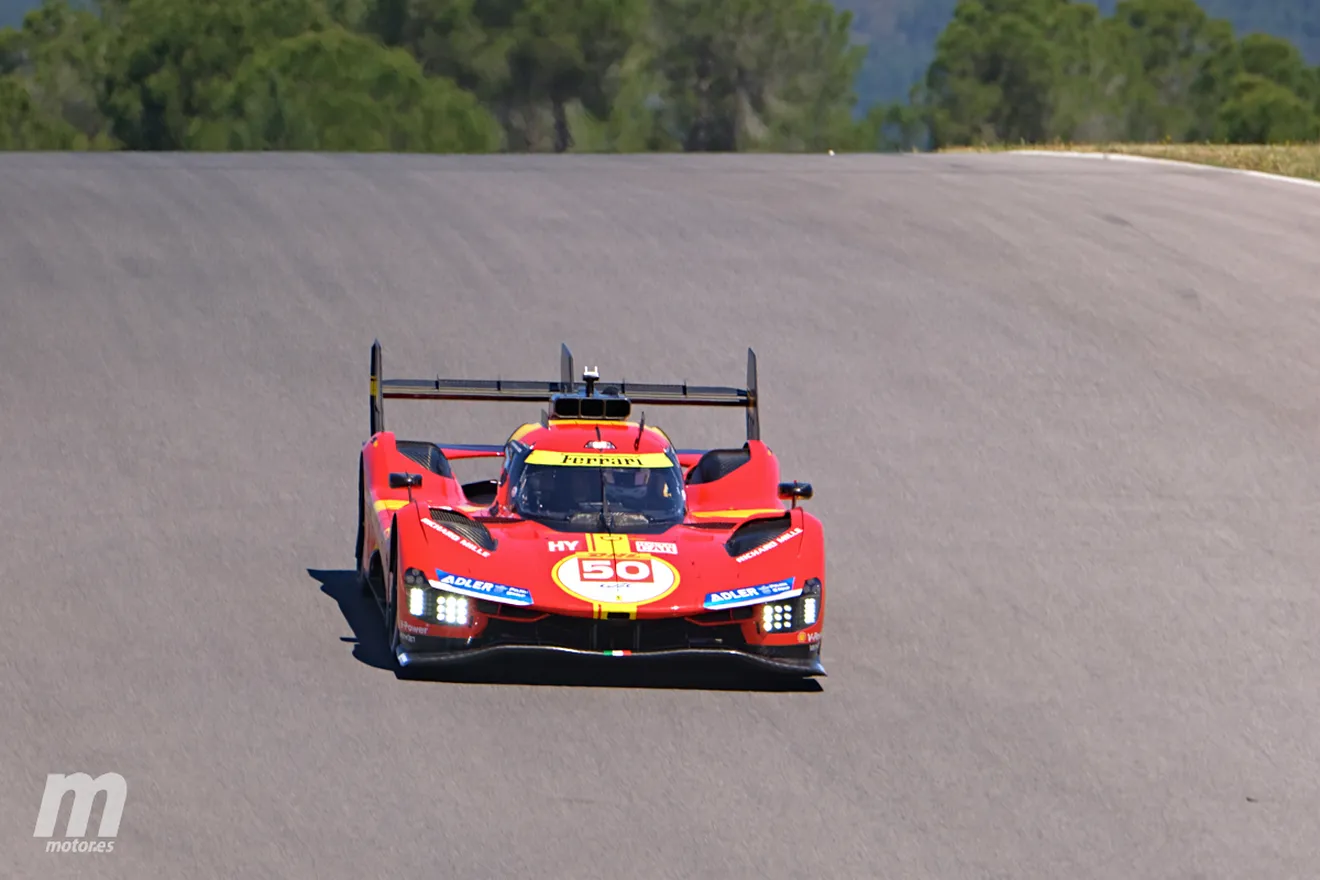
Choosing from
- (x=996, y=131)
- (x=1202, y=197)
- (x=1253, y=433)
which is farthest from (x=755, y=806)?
(x=996, y=131)

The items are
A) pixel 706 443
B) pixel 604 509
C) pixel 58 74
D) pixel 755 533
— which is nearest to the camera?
pixel 755 533

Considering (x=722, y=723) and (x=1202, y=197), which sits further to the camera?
(x=1202, y=197)

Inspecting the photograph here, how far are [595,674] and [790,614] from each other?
1.16 meters

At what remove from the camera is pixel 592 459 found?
13.1m

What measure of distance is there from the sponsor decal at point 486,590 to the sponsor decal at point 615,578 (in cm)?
24

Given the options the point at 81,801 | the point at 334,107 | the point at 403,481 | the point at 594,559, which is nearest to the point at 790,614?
the point at 594,559

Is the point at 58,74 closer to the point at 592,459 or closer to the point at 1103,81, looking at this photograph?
the point at 1103,81

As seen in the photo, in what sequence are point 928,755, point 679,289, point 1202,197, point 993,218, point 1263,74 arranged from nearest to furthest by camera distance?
point 928,755
point 679,289
point 993,218
point 1202,197
point 1263,74

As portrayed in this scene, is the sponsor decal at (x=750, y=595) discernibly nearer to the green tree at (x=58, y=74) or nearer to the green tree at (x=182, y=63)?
the green tree at (x=182, y=63)

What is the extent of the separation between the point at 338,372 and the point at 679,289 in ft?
15.7

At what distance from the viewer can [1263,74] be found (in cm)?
10475

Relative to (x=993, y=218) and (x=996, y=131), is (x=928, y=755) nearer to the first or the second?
(x=993, y=218)

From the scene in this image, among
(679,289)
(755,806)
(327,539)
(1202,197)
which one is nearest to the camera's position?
(755,806)

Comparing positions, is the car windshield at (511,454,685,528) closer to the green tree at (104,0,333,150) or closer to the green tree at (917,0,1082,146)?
the green tree at (104,0,333,150)
